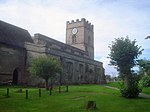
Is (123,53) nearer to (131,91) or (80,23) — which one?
(131,91)

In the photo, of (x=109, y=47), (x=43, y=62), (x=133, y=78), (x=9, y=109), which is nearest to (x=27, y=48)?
(x=43, y=62)

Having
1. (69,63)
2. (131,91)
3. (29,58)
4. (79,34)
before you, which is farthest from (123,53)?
(79,34)

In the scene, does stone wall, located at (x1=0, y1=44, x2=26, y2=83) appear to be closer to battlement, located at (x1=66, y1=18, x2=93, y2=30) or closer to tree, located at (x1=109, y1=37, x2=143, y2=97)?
tree, located at (x1=109, y1=37, x2=143, y2=97)

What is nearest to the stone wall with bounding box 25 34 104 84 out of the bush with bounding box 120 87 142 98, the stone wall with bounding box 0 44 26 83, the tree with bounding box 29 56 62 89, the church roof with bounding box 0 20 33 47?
the stone wall with bounding box 0 44 26 83

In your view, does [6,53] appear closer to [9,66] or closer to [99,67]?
[9,66]

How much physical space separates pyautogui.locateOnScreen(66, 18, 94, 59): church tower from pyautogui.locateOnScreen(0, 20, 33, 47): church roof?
3236cm

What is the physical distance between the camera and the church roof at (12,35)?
44219 mm

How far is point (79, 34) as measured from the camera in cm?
8494

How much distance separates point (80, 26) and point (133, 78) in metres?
58.6

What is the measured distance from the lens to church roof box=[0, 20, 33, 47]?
44219 mm

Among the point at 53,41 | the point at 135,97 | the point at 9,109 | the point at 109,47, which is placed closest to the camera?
the point at 9,109

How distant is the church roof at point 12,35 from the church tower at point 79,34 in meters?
32.4

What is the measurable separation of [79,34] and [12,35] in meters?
40.2

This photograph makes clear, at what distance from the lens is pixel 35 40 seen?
184 ft
